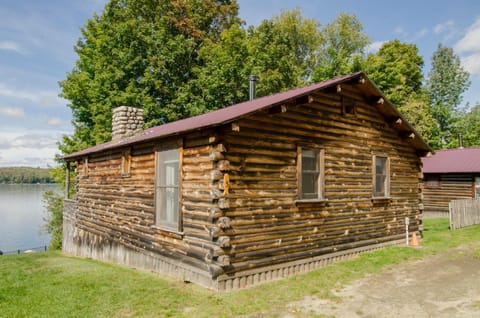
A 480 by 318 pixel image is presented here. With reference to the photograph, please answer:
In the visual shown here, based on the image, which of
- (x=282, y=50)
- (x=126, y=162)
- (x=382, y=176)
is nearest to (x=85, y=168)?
(x=126, y=162)

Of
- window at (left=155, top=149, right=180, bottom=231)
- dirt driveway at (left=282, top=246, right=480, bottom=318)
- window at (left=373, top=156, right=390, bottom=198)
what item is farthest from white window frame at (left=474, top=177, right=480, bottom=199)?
window at (left=155, top=149, right=180, bottom=231)

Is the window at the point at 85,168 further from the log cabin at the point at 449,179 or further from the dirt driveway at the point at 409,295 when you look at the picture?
the log cabin at the point at 449,179

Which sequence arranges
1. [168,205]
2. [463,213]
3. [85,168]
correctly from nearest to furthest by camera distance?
[168,205], [85,168], [463,213]

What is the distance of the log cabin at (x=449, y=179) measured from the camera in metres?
24.1

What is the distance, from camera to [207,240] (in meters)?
8.65

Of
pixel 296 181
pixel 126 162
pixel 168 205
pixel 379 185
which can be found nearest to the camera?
pixel 296 181

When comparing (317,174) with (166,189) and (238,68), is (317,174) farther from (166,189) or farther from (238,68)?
(238,68)

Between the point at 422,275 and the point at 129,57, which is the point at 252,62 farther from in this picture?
the point at 422,275

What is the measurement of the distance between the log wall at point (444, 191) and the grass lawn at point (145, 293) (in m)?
14.9

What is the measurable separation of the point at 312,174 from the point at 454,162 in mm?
19865

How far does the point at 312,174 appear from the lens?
10.9m

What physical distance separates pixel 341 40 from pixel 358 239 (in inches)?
1505

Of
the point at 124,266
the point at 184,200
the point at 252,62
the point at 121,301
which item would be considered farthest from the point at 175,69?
the point at 121,301

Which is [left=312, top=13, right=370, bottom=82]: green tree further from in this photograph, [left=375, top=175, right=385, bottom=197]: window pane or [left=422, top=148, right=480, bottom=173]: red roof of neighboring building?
[left=375, top=175, right=385, bottom=197]: window pane
